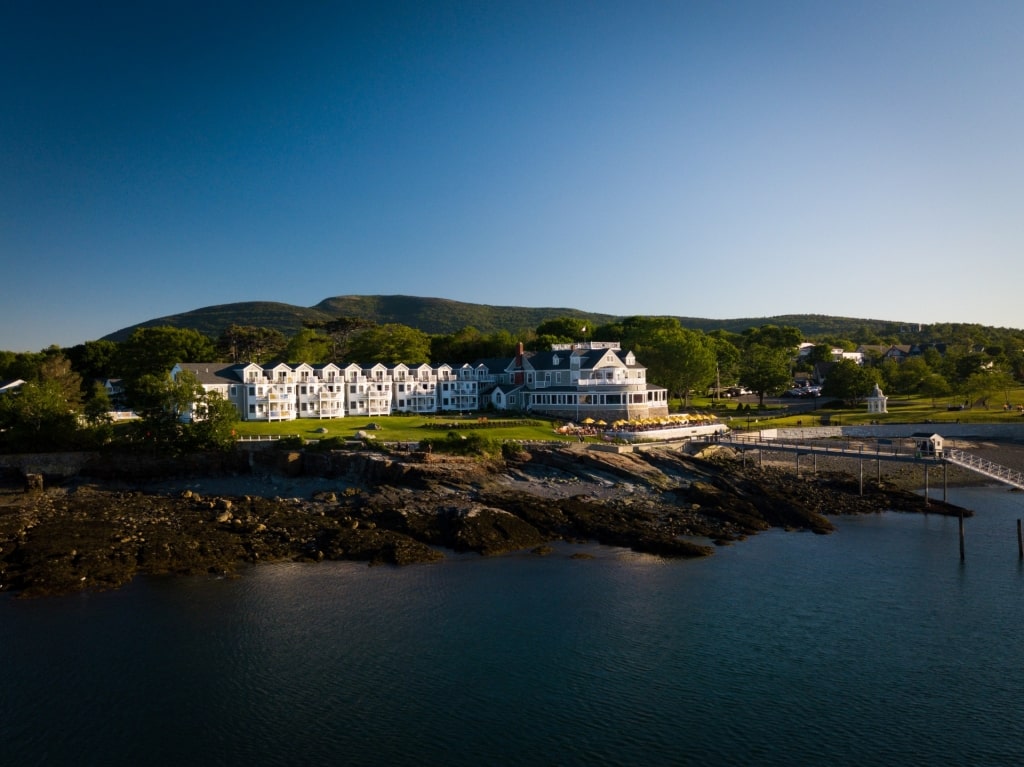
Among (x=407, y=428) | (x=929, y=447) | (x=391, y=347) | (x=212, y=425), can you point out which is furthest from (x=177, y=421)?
(x=929, y=447)

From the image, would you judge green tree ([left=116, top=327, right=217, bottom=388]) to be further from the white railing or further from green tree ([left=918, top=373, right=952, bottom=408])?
green tree ([left=918, top=373, right=952, bottom=408])

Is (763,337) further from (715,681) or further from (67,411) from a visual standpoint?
(715,681)

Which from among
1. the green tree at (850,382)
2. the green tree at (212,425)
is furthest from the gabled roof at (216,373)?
the green tree at (850,382)

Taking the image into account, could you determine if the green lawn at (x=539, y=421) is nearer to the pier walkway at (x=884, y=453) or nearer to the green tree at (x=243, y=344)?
the pier walkway at (x=884, y=453)

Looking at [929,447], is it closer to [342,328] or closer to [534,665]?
[534,665]

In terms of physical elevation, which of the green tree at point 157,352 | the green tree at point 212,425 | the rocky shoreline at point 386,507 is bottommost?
the rocky shoreline at point 386,507

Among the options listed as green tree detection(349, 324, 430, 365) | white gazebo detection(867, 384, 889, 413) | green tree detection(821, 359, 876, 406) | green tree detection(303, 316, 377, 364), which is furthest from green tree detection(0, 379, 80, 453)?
green tree detection(821, 359, 876, 406)

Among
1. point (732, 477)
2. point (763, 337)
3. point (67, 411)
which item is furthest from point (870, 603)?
point (763, 337)
